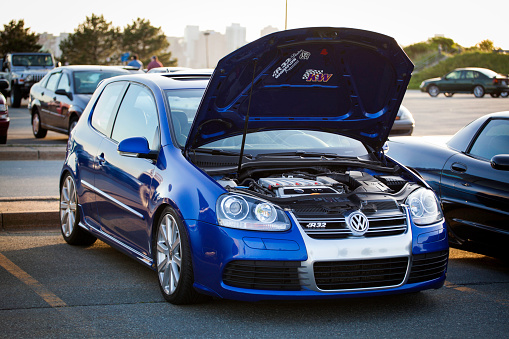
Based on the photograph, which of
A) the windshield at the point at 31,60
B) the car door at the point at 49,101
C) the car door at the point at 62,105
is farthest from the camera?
the windshield at the point at 31,60

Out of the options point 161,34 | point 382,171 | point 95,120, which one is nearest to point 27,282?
point 95,120

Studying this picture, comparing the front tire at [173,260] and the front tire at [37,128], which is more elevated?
the front tire at [173,260]

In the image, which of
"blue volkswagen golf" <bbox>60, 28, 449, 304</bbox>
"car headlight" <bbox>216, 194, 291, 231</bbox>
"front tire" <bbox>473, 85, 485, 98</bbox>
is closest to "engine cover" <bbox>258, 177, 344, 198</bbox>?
"blue volkswagen golf" <bbox>60, 28, 449, 304</bbox>

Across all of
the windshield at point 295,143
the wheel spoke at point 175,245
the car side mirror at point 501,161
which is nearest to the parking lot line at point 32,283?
the wheel spoke at point 175,245

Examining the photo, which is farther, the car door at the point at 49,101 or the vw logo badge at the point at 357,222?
the car door at the point at 49,101

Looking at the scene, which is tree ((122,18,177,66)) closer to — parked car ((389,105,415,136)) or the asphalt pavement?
the asphalt pavement

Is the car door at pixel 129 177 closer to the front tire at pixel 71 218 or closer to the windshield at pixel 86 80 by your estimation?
the front tire at pixel 71 218

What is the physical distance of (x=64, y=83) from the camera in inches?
628

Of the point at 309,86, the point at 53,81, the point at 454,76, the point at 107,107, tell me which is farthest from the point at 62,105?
the point at 454,76

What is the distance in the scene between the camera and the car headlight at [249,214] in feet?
14.7

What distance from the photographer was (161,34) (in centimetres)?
8856

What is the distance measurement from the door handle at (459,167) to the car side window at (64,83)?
35.5ft

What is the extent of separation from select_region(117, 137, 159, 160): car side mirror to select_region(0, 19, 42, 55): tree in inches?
3011

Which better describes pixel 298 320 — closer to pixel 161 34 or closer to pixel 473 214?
pixel 473 214
